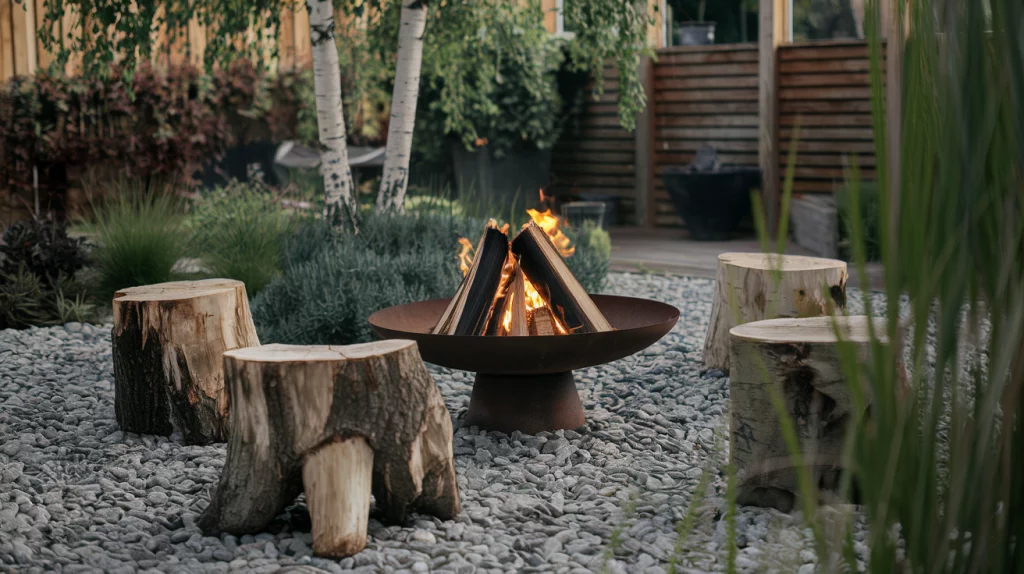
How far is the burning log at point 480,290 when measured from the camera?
3.11 metres

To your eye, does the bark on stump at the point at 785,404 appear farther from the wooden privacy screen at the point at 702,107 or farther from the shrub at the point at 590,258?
the wooden privacy screen at the point at 702,107

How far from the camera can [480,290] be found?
313 cm

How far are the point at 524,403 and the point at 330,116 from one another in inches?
114

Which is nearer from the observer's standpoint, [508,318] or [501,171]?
[508,318]

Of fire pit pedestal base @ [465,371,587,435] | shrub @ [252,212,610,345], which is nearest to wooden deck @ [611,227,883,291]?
shrub @ [252,212,610,345]

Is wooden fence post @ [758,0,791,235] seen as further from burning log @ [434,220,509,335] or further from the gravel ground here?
burning log @ [434,220,509,335]

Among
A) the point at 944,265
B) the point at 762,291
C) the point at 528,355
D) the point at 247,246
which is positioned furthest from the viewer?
the point at 247,246

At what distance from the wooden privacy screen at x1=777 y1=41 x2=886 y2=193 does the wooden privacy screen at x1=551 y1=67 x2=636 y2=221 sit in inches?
61.7

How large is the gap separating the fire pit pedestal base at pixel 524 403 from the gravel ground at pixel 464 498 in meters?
0.05

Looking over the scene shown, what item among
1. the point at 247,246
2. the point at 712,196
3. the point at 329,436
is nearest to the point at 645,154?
the point at 712,196

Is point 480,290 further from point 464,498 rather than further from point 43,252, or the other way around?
point 43,252

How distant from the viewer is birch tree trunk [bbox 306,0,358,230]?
5.39 meters

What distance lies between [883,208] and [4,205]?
8715 millimetres

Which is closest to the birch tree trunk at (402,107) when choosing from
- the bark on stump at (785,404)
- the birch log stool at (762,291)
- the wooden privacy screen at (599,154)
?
the birch log stool at (762,291)
